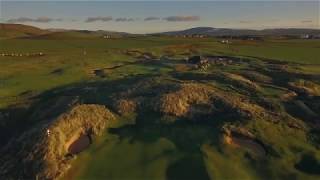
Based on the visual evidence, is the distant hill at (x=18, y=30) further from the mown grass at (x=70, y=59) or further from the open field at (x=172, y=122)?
the open field at (x=172, y=122)

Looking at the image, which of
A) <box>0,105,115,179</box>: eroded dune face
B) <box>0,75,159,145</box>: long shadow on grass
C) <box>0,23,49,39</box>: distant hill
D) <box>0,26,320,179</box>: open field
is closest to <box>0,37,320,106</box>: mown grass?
<box>0,26,320,179</box>: open field

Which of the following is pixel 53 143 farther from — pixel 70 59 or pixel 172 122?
pixel 70 59

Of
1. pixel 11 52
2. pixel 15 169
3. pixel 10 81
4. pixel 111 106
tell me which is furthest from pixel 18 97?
pixel 11 52

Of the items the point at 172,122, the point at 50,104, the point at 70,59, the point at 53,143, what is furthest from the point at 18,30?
the point at 53,143

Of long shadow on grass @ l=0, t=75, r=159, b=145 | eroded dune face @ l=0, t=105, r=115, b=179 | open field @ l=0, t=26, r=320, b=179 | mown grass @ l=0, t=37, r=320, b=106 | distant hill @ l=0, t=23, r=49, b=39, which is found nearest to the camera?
open field @ l=0, t=26, r=320, b=179

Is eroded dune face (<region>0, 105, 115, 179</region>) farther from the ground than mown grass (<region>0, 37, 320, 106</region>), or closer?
closer

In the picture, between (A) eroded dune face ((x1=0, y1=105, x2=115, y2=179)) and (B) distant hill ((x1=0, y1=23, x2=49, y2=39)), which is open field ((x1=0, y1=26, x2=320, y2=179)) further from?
(B) distant hill ((x1=0, y1=23, x2=49, y2=39))

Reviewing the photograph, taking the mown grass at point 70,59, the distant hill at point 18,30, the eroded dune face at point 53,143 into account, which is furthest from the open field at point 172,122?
the distant hill at point 18,30
